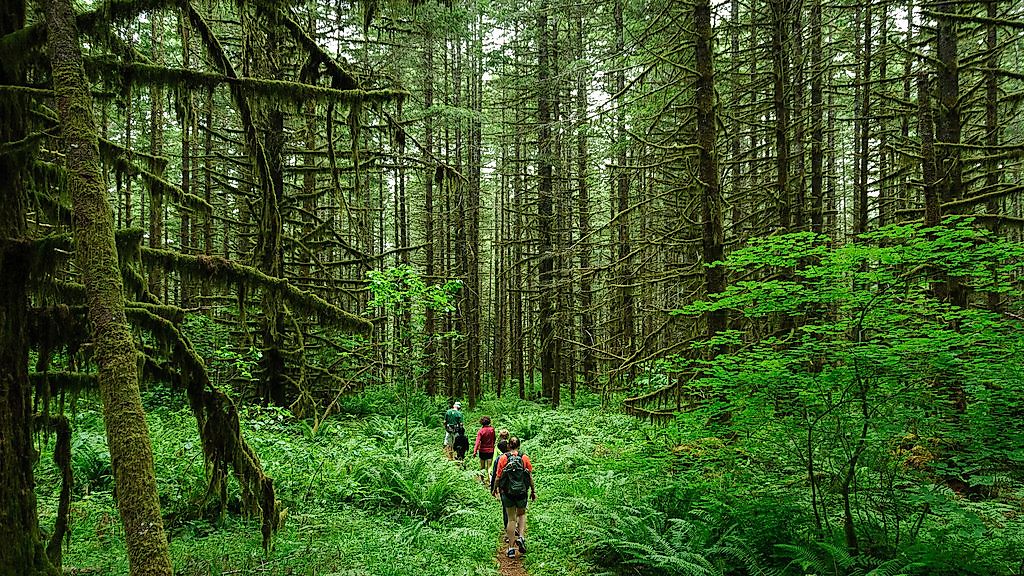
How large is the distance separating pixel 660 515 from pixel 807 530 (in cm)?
185

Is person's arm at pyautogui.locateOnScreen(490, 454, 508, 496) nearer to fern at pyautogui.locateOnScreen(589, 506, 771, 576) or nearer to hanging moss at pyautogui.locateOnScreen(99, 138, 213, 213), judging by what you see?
fern at pyautogui.locateOnScreen(589, 506, 771, 576)

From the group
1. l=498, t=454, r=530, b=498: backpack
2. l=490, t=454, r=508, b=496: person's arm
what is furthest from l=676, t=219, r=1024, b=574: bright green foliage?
l=490, t=454, r=508, b=496: person's arm

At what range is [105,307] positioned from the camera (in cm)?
361

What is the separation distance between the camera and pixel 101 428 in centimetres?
1045

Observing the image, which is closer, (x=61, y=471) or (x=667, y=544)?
(x=61, y=471)

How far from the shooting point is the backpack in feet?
25.6

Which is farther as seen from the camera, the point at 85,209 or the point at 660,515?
the point at 660,515

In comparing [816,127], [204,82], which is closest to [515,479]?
[204,82]

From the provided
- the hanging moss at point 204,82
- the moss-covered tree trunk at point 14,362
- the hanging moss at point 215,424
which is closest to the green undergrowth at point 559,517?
the hanging moss at point 215,424

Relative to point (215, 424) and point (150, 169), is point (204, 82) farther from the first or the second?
point (215, 424)

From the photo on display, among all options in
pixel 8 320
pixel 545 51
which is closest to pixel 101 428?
pixel 8 320

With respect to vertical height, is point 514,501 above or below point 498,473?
below

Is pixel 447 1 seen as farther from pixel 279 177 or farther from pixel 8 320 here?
pixel 279 177

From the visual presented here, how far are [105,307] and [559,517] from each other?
734 cm
